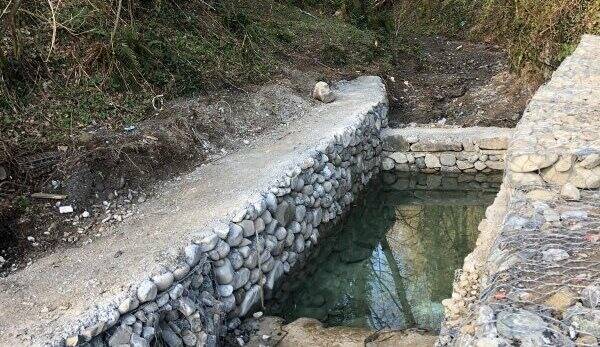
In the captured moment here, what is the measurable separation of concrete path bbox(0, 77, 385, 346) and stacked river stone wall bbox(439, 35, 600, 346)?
2.82m

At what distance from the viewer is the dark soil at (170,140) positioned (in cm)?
685

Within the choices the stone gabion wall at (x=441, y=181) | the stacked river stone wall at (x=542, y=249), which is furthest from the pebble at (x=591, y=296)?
the stone gabion wall at (x=441, y=181)

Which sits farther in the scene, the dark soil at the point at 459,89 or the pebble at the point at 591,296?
the dark soil at the point at 459,89

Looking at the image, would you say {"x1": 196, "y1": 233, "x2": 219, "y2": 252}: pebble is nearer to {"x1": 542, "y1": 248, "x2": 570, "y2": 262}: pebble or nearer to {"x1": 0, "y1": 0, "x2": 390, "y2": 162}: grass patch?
{"x1": 0, "y1": 0, "x2": 390, "y2": 162}: grass patch

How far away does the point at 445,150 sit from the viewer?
36.4ft

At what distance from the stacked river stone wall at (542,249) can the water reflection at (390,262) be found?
168cm

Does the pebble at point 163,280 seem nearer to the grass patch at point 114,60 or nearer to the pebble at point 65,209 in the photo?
the pebble at point 65,209

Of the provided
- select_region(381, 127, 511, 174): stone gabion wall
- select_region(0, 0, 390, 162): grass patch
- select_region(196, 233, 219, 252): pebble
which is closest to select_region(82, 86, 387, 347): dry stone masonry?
select_region(196, 233, 219, 252): pebble

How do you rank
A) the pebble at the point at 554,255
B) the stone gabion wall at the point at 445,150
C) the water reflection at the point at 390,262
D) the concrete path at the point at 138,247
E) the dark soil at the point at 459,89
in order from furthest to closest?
the dark soil at the point at 459,89, the stone gabion wall at the point at 445,150, the water reflection at the point at 390,262, the concrete path at the point at 138,247, the pebble at the point at 554,255

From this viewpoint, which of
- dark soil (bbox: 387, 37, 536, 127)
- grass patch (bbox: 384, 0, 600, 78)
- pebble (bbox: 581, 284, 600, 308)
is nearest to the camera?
pebble (bbox: 581, 284, 600, 308)

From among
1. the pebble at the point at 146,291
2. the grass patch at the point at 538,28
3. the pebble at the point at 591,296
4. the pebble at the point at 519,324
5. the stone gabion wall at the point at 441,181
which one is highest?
the grass patch at the point at 538,28

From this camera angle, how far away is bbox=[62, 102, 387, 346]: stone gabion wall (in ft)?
17.7

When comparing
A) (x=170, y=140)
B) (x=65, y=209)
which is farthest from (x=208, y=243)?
(x=170, y=140)

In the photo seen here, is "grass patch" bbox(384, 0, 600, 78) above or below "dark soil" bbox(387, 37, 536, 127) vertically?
above
